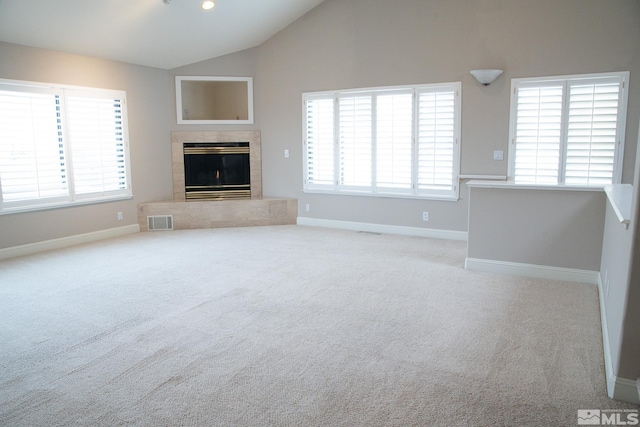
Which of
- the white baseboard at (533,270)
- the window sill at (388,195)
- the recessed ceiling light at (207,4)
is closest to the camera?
the white baseboard at (533,270)

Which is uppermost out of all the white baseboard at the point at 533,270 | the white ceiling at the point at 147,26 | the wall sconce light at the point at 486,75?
the white ceiling at the point at 147,26

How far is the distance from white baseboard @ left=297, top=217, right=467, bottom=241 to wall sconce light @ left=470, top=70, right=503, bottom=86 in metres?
1.99

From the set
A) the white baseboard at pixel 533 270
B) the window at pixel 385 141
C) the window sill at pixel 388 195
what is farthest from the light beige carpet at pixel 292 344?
the window at pixel 385 141

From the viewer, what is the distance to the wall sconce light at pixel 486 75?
5.68m

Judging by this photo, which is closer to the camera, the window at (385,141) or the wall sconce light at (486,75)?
the wall sconce light at (486,75)

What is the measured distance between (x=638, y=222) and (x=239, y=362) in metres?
2.38

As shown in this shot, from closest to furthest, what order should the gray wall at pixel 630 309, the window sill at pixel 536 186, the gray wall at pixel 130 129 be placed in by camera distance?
1. the gray wall at pixel 630 309
2. the window sill at pixel 536 186
3. the gray wall at pixel 130 129

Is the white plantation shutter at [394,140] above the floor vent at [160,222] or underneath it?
above

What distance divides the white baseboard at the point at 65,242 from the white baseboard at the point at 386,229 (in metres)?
2.71

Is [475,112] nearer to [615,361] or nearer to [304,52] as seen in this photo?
[304,52]

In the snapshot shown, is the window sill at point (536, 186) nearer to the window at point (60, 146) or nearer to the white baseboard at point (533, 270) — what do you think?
the white baseboard at point (533, 270)

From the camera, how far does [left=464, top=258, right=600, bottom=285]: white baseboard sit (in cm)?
444

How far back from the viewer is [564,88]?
5.43 m

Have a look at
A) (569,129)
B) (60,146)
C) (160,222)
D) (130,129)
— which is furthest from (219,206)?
(569,129)
